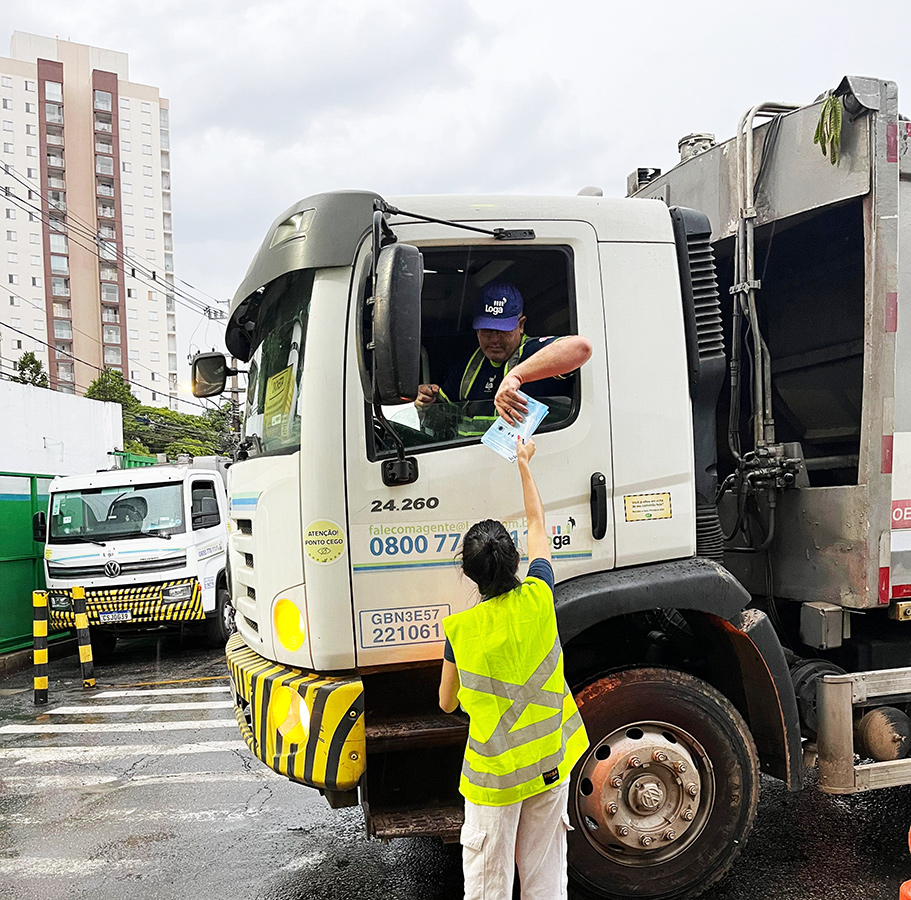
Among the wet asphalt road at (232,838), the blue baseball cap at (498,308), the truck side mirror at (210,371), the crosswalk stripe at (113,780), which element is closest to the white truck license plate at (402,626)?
the blue baseball cap at (498,308)

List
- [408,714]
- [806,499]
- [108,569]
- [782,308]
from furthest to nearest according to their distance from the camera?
[108,569] < [782,308] < [806,499] < [408,714]

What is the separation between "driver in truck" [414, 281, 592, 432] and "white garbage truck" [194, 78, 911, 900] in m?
0.06

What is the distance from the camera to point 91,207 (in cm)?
7706

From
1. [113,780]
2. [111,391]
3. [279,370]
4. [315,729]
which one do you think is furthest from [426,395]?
[111,391]

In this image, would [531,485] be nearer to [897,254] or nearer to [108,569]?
[897,254]

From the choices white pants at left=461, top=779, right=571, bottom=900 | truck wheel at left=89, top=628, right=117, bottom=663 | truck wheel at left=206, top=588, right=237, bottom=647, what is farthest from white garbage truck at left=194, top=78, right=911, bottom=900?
truck wheel at left=89, top=628, right=117, bottom=663

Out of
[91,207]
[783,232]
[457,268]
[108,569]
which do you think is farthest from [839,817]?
[91,207]

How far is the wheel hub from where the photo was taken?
318 cm

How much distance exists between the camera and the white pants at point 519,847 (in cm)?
267

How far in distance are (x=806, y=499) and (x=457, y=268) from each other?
1846mm

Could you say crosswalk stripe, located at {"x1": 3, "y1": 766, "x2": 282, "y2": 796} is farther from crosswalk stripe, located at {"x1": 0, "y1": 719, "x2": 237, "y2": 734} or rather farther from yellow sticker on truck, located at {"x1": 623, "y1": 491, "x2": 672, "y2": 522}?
yellow sticker on truck, located at {"x1": 623, "y1": 491, "x2": 672, "y2": 522}

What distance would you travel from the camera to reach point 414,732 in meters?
3.03

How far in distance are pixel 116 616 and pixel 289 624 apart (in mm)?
7163

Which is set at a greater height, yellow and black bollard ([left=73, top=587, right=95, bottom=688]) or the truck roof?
the truck roof
